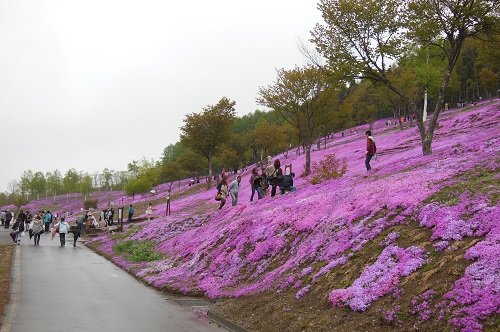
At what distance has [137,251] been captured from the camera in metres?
25.1

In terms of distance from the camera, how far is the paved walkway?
36.5ft

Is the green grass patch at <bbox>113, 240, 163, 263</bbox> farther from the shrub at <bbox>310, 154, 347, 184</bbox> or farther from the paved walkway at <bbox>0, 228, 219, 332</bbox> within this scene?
the shrub at <bbox>310, 154, 347, 184</bbox>

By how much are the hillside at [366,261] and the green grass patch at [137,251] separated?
1646 mm

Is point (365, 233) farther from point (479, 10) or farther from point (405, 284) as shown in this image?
point (479, 10)

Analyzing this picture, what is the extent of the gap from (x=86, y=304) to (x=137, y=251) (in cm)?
1187

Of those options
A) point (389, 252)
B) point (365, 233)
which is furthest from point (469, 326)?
point (365, 233)

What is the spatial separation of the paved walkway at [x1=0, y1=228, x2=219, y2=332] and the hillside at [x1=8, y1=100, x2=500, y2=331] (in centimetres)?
119

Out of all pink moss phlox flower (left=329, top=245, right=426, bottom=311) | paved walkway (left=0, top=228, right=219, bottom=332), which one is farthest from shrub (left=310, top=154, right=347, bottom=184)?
pink moss phlox flower (left=329, top=245, right=426, bottom=311)

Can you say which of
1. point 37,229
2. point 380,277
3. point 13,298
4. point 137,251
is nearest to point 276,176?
point 137,251

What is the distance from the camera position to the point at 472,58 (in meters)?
89.3

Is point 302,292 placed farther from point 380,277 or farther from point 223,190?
point 223,190

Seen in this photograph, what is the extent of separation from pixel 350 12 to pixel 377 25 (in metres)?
1.95

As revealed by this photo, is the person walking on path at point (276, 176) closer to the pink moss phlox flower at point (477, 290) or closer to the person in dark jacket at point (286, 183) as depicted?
the person in dark jacket at point (286, 183)

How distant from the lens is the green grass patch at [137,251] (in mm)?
23672
